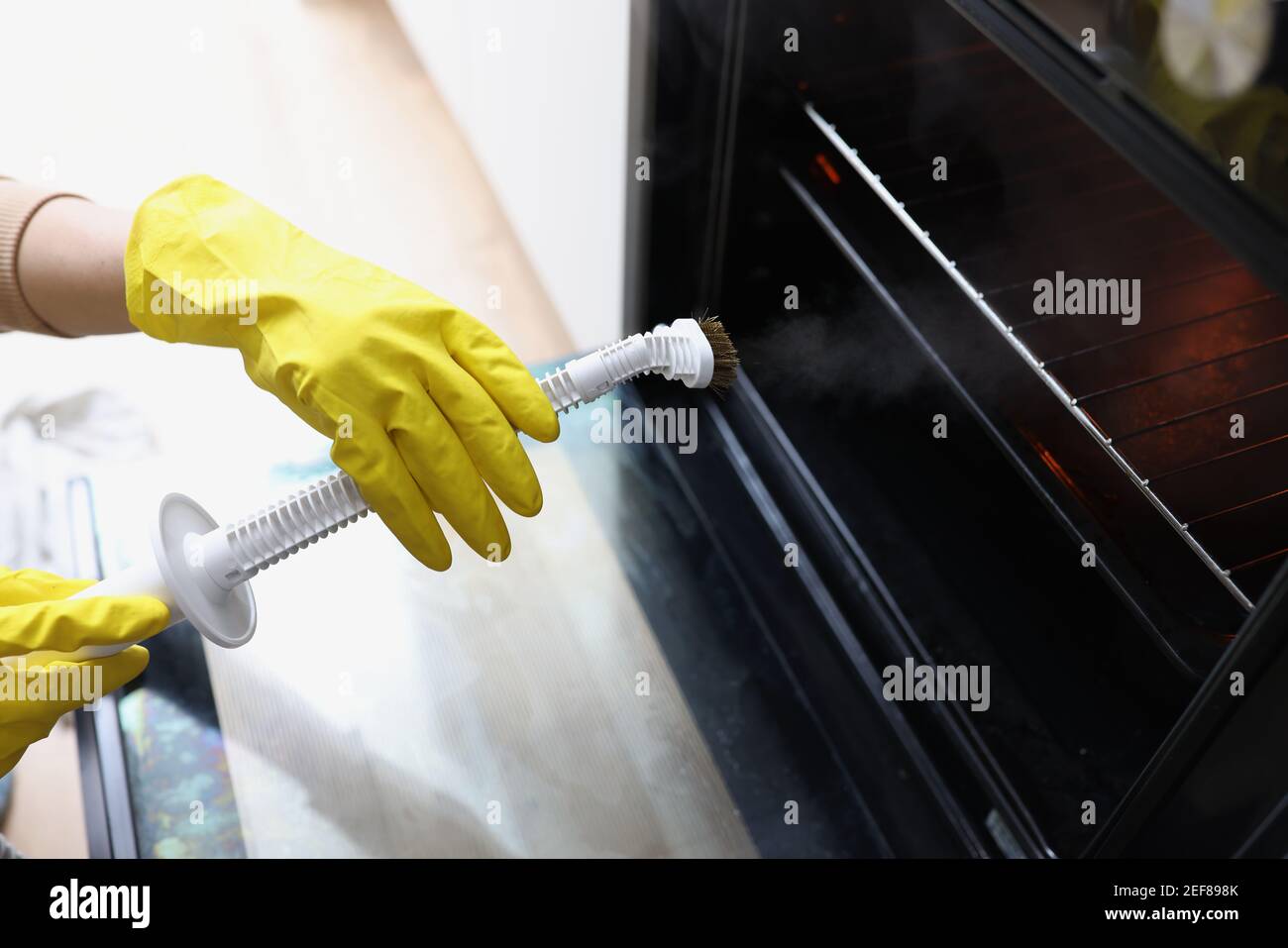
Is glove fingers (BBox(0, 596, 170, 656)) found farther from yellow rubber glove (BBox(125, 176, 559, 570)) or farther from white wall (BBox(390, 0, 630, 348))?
white wall (BBox(390, 0, 630, 348))

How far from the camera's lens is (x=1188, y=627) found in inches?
36.8

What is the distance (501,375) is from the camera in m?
0.97

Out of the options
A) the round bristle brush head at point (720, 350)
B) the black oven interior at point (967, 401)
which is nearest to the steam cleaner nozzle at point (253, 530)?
the round bristle brush head at point (720, 350)

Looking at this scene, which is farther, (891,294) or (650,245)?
(650,245)

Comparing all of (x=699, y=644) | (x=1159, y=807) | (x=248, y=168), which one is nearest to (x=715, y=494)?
(x=699, y=644)

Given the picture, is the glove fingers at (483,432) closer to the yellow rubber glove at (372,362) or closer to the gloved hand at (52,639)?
the yellow rubber glove at (372,362)

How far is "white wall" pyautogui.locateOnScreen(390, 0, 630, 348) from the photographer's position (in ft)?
4.73

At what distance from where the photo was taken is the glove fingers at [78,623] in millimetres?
892

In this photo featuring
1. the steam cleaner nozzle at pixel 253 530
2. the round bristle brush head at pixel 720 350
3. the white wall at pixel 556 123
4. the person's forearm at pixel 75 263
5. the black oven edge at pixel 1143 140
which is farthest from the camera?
the white wall at pixel 556 123

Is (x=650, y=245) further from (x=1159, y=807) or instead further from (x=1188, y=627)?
(x=1159, y=807)

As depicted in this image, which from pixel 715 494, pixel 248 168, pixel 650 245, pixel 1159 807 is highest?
pixel 248 168

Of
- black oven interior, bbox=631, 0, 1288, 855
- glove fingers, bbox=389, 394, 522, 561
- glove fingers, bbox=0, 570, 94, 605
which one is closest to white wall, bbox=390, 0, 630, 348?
black oven interior, bbox=631, 0, 1288, 855

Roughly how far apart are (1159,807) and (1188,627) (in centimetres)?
20

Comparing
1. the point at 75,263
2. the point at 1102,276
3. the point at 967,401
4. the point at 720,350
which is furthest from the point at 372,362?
the point at 1102,276
